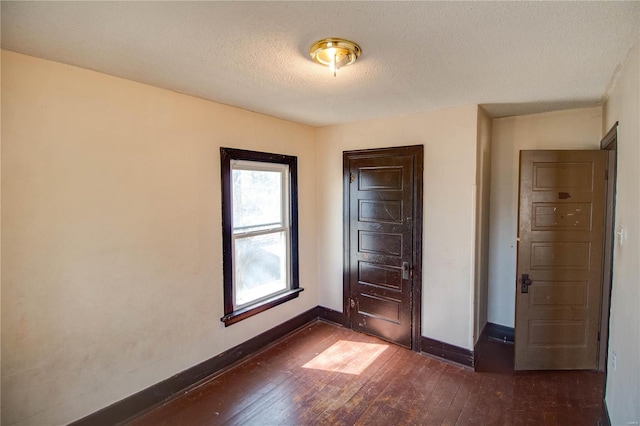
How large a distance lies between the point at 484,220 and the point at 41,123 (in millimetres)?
3727

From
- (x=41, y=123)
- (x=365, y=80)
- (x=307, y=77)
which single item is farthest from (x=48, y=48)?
(x=365, y=80)

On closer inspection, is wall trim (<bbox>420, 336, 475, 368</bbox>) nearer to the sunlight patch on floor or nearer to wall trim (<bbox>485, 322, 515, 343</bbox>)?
the sunlight patch on floor

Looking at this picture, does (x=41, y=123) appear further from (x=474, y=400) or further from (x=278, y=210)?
(x=474, y=400)

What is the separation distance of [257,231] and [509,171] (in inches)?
108

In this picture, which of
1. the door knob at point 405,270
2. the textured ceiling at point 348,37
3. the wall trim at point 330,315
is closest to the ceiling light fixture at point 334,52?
the textured ceiling at point 348,37

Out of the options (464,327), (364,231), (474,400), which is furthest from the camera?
(364,231)

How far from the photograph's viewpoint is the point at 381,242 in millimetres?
3490

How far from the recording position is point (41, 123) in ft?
6.27

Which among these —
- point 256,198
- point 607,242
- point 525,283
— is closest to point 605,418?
point 525,283

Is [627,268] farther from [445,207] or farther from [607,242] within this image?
[445,207]

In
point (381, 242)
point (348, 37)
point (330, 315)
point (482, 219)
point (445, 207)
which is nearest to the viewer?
point (348, 37)

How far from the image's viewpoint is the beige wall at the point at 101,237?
186 cm

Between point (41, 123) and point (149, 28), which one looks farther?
point (41, 123)

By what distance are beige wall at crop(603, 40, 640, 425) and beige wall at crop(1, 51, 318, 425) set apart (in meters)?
2.81
